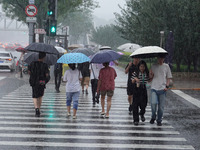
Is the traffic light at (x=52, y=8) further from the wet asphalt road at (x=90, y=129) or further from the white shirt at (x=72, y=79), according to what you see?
the white shirt at (x=72, y=79)

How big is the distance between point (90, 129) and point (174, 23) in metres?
17.3

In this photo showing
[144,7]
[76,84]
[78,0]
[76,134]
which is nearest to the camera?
[76,134]

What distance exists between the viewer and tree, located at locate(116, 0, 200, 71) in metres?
23.2

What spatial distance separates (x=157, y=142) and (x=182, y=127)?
1.85 metres

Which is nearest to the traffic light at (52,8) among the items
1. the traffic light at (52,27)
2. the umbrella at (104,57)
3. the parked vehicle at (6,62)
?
the traffic light at (52,27)

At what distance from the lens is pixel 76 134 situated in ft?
26.1

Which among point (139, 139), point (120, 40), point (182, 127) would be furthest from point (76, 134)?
point (120, 40)

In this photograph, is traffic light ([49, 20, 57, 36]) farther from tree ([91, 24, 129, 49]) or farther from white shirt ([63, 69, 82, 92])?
tree ([91, 24, 129, 49])

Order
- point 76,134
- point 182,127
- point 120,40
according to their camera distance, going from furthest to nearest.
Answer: point 120,40, point 182,127, point 76,134

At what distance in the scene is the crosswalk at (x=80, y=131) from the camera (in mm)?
7094

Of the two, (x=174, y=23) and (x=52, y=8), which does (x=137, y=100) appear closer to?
(x=52, y=8)

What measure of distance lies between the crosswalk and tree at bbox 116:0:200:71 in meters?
12.7

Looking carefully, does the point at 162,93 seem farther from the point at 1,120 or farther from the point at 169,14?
the point at 169,14

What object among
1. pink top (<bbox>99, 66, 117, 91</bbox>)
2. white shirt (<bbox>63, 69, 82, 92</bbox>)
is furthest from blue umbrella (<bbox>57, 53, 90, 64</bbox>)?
pink top (<bbox>99, 66, 117, 91</bbox>)
